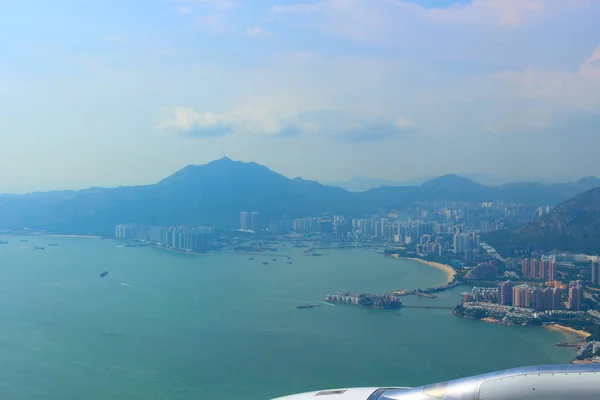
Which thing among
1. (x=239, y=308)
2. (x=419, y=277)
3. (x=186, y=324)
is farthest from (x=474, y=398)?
(x=419, y=277)

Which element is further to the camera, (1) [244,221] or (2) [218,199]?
(2) [218,199]

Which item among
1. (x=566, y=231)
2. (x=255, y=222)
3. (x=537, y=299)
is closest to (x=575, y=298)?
(x=537, y=299)

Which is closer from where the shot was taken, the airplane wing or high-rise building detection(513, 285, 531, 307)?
the airplane wing

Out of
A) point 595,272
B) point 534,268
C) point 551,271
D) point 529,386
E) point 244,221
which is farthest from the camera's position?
point 244,221

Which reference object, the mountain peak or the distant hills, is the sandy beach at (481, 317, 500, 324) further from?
the mountain peak

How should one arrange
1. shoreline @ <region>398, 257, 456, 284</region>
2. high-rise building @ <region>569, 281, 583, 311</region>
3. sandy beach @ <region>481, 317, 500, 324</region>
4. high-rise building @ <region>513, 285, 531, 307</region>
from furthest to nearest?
1. shoreline @ <region>398, 257, 456, 284</region>
2. high-rise building @ <region>513, 285, 531, 307</region>
3. high-rise building @ <region>569, 281, 583, 311</region>
4. sandy beach @ <region>481, 317, 500, 324</region>

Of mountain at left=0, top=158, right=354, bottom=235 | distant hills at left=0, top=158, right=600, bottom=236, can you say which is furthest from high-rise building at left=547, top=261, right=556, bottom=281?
mountain at left=0, top=158, right=354, bottom=235

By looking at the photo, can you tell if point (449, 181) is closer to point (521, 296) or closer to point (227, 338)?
point (521, 296)

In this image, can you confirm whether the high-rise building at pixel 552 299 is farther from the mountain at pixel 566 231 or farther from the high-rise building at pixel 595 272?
the mountain at pixel 566 231
